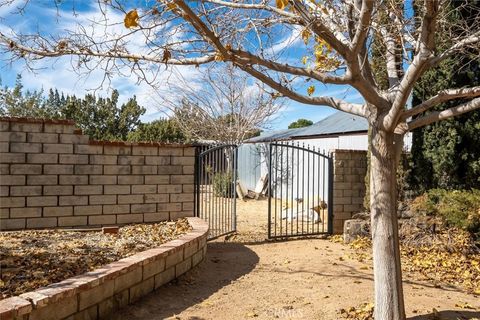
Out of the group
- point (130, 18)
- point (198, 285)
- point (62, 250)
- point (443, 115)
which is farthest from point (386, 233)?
point (62, 250)

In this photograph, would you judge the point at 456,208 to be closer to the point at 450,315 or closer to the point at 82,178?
the point at 450,315

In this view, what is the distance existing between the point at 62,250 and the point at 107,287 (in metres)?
1.32

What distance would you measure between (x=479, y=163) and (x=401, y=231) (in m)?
2.07

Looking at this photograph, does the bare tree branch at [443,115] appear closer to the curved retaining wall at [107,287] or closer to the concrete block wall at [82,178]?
the curved retaining wall at [107,287]

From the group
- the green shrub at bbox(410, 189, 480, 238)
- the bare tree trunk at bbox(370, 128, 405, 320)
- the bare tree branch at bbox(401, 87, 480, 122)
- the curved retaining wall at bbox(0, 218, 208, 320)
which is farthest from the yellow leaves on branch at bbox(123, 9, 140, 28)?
the green shrub at bbox(410, 189, 480, 238)

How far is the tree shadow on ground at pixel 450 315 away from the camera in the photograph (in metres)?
4.06

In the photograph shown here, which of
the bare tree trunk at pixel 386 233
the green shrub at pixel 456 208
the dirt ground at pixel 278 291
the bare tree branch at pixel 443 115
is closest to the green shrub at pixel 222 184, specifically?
the dirt ground at pixel 278 291

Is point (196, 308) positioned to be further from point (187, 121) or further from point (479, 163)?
point (187, 121)

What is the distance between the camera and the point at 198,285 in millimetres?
5246

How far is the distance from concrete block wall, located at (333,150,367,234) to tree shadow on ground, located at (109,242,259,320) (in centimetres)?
263

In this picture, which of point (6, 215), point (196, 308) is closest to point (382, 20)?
point (196, 308)

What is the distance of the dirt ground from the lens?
4246 mm

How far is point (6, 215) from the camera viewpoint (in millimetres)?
6086

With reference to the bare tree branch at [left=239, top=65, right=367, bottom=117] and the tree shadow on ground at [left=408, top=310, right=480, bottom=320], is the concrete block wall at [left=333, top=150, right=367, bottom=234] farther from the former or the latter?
the bare tree branch at [left=239, top=65, right=367, bottom=117]
